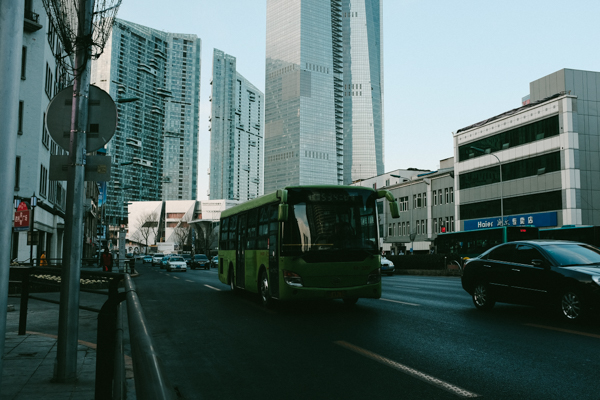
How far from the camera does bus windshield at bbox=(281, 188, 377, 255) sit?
11.7 metres

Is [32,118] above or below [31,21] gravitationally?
below

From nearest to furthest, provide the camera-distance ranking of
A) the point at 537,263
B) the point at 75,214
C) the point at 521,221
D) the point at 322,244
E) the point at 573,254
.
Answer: the point at 75,214, the point at 537,263, the point at 573,254, the point at 322,244, the point at 521,221

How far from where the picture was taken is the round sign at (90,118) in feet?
18.6

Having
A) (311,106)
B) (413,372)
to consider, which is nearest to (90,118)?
(413,372)

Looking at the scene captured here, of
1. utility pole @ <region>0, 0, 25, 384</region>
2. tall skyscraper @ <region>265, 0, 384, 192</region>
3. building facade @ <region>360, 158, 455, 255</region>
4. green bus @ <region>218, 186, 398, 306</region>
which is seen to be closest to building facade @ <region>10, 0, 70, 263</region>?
green bus @ <region>218, 186, 398, 306</region>

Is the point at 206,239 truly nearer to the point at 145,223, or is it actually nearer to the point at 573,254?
the point at 145,223

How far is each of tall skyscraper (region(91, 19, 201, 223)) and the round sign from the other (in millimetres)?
140987

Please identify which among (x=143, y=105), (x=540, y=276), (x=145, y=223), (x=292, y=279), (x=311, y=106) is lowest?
(x=292, y=279)

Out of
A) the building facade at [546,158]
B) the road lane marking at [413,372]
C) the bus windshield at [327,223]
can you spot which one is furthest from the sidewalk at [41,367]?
the building facade at [546,158]

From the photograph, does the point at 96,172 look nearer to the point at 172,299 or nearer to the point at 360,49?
the point at 172,299

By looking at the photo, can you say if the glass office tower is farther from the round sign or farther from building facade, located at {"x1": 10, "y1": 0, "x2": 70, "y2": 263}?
the round sign

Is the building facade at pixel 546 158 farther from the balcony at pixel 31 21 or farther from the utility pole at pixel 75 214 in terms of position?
the utility pole at pixel 75 214

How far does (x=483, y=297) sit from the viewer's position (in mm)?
11641

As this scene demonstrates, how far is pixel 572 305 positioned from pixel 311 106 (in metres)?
173
